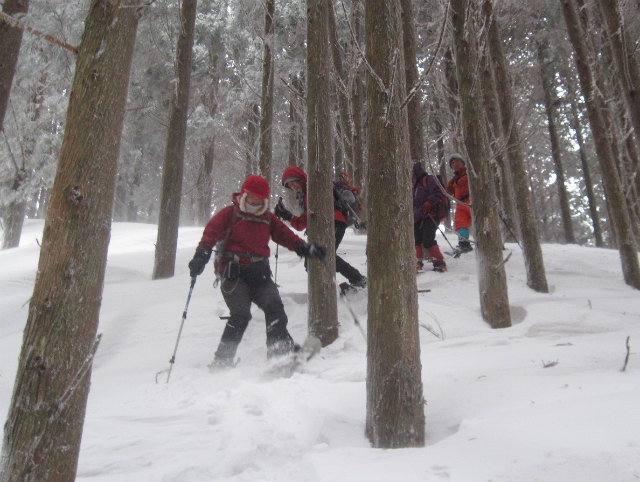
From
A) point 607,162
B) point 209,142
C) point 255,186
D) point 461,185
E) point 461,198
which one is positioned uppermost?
point 209,142

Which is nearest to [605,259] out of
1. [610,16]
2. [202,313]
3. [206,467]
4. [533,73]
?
[610,16]

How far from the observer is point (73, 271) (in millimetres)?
2033

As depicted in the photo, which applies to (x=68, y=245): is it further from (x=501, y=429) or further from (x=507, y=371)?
(x=507, y=371)

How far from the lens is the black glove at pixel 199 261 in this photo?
14.9 ft

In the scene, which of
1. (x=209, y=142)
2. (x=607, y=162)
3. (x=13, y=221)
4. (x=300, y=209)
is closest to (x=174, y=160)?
(x=300, y=209)

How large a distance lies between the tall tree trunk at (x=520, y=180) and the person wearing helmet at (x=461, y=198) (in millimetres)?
871

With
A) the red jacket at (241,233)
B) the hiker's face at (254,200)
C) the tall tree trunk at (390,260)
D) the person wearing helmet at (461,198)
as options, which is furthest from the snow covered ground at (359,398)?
the hiker's face at (254,200)

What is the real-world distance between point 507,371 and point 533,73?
15.5 metres

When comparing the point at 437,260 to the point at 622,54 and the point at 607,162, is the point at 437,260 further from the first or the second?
the point at 622,54

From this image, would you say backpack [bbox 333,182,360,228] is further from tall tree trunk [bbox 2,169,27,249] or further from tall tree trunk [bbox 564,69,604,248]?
tall tree trunk [bbox 564,69,604,248]

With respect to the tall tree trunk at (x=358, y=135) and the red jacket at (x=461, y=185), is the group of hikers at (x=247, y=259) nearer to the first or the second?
the red jacket at (x=461, y=185)

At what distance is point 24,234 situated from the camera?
1773 cm

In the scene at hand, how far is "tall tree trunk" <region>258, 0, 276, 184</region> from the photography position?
8.20 meters

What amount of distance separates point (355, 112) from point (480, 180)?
6046 millimetres
